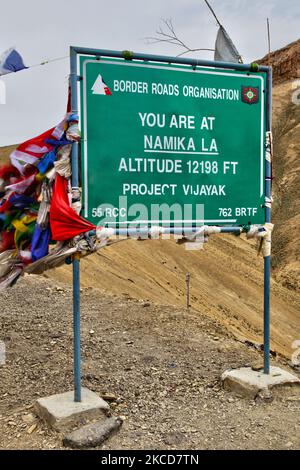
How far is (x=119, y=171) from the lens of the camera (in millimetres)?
4242

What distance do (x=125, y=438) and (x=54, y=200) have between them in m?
1.83

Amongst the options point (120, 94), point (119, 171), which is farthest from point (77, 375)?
point (120, 94)

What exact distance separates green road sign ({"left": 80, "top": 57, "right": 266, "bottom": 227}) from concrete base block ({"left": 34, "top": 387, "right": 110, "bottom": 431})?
141 cm

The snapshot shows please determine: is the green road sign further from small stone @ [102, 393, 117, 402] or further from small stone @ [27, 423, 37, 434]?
small stone @ [27, 423, 37, 434]

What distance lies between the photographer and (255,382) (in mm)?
4609

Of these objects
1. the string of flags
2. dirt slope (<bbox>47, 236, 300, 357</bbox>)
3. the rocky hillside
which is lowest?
dirt slope (<bbox>47, 236, 300, 357</bbox>)

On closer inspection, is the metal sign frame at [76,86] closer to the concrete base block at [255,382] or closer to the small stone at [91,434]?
the concrete base block at [255,382]

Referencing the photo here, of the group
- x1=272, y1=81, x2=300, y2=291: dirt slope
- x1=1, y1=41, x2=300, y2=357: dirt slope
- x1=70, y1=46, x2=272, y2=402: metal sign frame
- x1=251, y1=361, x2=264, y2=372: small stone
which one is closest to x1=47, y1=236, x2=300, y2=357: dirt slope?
x1=1, y1=41, x2=300, y2=357: dirt slope

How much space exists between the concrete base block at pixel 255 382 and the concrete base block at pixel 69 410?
129 cm

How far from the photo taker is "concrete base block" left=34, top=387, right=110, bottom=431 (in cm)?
377

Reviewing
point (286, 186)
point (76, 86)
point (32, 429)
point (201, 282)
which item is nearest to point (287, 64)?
point (286, 186)

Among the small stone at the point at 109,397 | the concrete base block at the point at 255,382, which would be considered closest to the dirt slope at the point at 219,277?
the concrete base block at the point at 255,382

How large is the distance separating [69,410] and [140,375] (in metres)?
1.28
